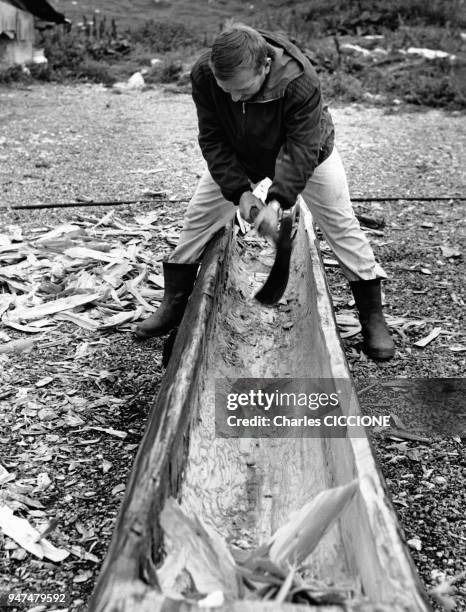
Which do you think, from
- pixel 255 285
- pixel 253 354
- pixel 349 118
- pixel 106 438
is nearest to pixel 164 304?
pixel 255 285

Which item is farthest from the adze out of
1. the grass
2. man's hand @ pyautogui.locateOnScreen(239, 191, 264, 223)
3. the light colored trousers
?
the grass

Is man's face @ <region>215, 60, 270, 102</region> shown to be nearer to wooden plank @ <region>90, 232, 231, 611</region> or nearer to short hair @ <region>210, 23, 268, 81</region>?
short hair @ <region>210, 23, 268, 81</region>

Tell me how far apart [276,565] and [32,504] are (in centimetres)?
127

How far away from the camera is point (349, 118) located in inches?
419

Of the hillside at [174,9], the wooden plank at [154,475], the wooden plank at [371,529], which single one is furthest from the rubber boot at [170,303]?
the hillside at [174,9]

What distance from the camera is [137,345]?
14.2 ft

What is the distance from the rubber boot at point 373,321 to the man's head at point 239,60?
1392 millimetres

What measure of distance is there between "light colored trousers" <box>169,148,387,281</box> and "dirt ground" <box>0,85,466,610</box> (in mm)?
571

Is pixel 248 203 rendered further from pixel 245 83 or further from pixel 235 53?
pixel 235 53

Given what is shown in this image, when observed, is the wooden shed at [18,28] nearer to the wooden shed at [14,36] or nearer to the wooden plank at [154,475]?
the wooden shed at [14,36]

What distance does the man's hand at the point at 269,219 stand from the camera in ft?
11.7

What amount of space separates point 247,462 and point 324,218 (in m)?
1.61

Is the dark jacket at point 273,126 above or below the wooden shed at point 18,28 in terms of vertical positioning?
above

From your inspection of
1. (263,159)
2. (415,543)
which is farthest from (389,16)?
(415,543)
